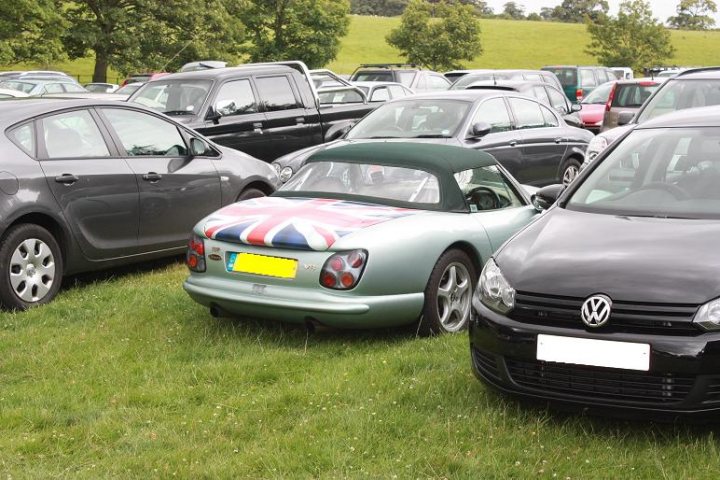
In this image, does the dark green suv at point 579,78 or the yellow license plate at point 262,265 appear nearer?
the yellow license plate at point 262,265

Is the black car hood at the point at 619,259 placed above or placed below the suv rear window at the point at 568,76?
above

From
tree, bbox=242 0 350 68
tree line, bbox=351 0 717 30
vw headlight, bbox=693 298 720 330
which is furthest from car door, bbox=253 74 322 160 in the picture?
tree line, bbox=351 0 717 30

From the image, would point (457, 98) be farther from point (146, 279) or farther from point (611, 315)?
point (611, 315)

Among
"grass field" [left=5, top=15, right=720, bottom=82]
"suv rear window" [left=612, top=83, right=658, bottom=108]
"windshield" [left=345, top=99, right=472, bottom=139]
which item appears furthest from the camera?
"grass field" [left=5, top=15, right=720, bottom=82]

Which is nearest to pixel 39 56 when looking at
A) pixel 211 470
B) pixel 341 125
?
pixel 341 125

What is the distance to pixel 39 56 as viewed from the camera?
4309 centimetres

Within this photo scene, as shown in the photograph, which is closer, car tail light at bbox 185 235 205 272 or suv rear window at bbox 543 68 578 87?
car tail light at bbox 185 235 205 272

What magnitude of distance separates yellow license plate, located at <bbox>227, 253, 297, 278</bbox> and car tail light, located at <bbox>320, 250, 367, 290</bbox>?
0.69ft

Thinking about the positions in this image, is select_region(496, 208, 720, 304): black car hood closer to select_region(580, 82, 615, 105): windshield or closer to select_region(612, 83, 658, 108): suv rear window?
select_region(612, 83, 658, 108): suv rear window

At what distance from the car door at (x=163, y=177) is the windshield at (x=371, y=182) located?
1.74 meters

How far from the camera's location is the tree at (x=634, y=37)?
224ft

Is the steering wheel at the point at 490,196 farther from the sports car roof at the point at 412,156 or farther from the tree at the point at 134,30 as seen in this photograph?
the tree at the point at 134,30

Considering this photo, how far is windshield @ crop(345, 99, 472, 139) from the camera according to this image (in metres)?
11.3

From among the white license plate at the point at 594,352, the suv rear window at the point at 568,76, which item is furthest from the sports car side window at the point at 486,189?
the suv rear window at the point at 568,76
